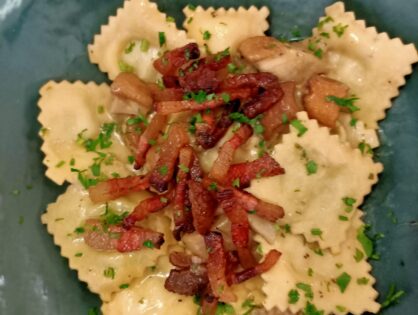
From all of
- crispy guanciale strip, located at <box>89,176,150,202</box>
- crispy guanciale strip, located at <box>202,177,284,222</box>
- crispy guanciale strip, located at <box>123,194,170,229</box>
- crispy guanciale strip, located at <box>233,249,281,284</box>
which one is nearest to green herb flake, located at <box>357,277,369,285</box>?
crispy guanciale strip, located at <box>233,249,281,284</box>

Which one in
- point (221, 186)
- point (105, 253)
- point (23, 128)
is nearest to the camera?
point (221, 186)

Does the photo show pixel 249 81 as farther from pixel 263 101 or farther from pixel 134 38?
pixel 134 38

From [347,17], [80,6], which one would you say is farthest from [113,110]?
[347,17]

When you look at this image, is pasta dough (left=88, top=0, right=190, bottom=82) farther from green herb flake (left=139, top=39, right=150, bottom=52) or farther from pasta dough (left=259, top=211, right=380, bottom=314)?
pasta dough (left=259, top=211, right=380, bottom=314)

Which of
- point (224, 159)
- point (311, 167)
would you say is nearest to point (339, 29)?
point (311, 167)

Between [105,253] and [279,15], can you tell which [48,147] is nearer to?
[105,253]
